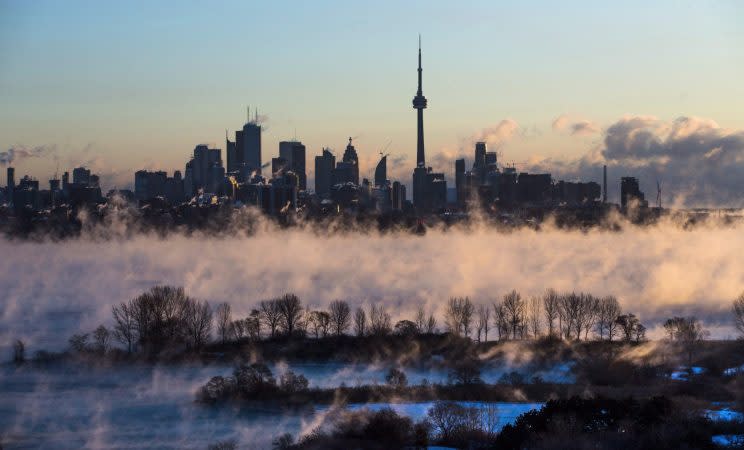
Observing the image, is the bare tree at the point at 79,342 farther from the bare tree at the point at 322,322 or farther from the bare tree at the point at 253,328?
the bare tree at the point at 322,322

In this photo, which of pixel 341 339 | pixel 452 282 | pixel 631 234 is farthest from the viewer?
pixel 631 234

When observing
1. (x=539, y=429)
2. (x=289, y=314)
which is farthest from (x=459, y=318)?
(x=539, y=429)

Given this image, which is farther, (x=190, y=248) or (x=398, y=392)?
(x=190, y=248)

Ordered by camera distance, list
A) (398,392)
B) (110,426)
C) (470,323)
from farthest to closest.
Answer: (470,323) < (398,392) < (110,426)

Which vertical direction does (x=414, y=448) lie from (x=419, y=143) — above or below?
below

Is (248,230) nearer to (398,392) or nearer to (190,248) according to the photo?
(190,248)

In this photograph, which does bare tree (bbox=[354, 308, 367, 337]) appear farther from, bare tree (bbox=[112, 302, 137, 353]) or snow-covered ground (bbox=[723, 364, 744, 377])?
snow-covered ground (bbox=[723, 364, 744, 377])

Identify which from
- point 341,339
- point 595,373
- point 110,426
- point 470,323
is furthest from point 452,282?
point 110,426
